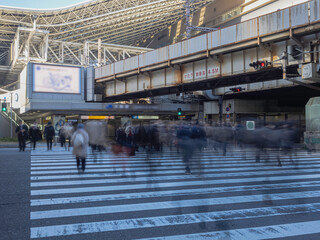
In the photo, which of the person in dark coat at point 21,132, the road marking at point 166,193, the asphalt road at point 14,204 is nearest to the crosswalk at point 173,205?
the road marking at point 166,193

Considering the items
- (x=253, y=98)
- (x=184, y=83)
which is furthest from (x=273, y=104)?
(x=184, y=83)

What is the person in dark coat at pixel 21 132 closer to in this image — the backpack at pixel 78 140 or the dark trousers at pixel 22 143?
the dark trousers at pixel 22 143

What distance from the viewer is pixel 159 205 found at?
20.9 feet

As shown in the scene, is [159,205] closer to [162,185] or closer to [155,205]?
[155,205]

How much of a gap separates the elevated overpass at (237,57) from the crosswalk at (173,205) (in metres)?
7.62

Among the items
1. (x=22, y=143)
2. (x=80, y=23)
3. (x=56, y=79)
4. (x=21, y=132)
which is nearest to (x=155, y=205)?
(x=21, y=132)

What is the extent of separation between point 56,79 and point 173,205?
31.9 meters

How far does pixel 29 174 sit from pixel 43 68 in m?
27.0

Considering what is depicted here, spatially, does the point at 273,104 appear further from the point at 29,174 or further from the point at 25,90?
the point at 29,174

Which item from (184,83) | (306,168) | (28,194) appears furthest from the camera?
(184,83)

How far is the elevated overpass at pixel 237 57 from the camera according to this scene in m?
15.2

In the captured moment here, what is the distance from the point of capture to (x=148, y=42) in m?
78.1

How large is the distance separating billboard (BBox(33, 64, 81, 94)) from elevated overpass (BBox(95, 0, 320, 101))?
953 cm

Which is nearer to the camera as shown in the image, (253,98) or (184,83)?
(184,83)
